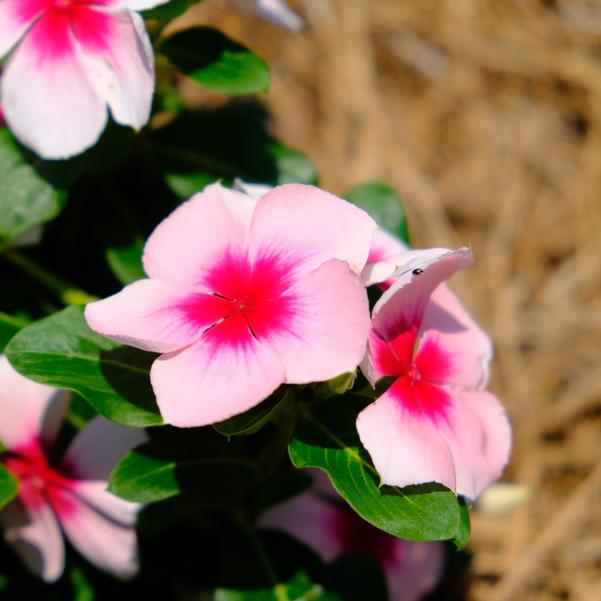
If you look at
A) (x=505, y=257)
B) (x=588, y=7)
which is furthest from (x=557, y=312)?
(x=588, y=7)

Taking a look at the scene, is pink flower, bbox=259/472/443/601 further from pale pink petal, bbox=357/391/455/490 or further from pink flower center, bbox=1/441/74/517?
pale pink petal, bbox=357/391/455/490

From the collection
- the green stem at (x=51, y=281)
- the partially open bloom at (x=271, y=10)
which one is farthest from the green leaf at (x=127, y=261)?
the partially open bloom at (x=271, y=10)

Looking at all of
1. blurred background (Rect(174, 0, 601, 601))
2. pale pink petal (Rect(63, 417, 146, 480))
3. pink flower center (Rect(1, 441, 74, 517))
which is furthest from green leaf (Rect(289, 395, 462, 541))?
blurred background (Rect(174, 0, 601, 601))

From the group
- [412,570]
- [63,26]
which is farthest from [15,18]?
[412,570]

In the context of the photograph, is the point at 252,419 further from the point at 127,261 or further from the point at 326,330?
the point at 127,261

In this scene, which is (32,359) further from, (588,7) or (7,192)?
(588,7)

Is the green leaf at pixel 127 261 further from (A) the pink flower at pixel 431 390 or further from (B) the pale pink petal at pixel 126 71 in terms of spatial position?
(A) the pink flower at pixel 431 390
